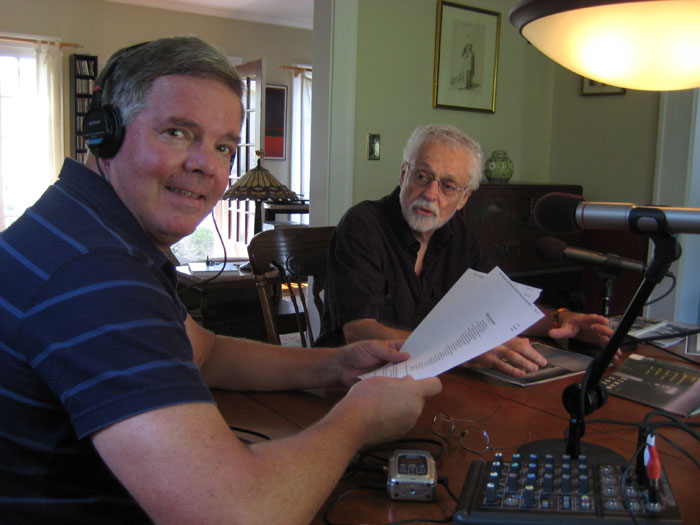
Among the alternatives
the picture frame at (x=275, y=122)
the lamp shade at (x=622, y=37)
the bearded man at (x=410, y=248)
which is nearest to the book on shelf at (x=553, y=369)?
the bearded man at (x=410, y=248)

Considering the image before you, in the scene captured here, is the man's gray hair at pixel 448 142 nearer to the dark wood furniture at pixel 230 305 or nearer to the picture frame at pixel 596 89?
the dark wood furniture at pixel 230 305

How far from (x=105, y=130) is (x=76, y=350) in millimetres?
311

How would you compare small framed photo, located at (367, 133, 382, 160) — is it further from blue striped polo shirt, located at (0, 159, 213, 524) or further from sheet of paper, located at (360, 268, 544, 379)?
blue striped polo shirt, located at (0, 159, 213, 524)

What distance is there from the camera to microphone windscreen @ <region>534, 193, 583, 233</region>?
831 mm

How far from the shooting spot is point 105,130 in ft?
2.67

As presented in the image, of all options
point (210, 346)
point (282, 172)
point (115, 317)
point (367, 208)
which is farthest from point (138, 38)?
point (115, 317)

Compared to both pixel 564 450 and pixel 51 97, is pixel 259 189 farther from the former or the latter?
pixel 51 97

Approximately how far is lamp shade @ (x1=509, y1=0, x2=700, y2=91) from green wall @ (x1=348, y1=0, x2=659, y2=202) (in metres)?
1.84

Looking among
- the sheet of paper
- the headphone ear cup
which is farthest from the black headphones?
the sheet of paper

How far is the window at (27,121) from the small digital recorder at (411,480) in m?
6.18

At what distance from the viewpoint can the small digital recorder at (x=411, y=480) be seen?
79 centimetres

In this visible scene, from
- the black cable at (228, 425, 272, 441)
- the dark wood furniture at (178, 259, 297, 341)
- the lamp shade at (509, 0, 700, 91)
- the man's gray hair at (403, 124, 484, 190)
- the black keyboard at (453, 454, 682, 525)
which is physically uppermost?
the lamp shade at (509, 0, 700, 91)

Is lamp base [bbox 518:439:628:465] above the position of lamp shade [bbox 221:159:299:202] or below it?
below

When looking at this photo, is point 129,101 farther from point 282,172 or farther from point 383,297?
point 282,172
